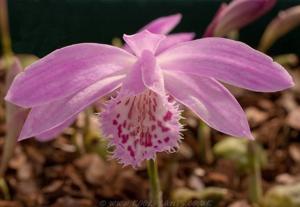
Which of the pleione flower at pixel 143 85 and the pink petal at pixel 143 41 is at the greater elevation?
the pink petal at pixel 143 41

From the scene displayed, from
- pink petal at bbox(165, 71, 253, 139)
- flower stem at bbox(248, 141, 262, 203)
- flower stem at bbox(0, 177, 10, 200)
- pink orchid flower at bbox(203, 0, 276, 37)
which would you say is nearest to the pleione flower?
pink petal at bbox(165, 71, 253, 139)

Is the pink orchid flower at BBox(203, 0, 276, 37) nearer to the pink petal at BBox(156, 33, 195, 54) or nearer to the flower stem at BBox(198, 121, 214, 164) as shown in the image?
the pink petal at BBox(156, 33, 195, 54)

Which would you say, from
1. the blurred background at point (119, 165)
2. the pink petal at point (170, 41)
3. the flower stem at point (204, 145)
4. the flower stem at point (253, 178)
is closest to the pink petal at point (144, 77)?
the pink petal at point (170, 41)

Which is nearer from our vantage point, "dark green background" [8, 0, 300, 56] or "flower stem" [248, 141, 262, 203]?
"flower stem" [248, 141, 262, 203]

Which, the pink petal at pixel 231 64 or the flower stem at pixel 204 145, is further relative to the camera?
the flower stem at pixel 204 145

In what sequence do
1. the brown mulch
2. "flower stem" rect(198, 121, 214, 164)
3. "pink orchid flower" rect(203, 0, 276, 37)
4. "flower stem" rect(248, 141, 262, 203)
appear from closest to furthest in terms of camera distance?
"pink orchid flower" rect(203, 0, 276, 37) → "flower stem" rect(248, 141, 262, 203) → the brown mulch → "flower stem" rect(198, 121, 214, 164)

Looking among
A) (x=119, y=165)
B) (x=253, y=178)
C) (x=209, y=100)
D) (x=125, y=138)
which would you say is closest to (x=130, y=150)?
(x=125, y=138)

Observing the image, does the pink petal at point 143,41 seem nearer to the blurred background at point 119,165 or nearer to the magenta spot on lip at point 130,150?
the magenta spot on lip at point 130,150

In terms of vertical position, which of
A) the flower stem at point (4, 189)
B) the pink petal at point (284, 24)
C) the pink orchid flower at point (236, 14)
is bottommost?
the flower stem at point (4, 189)
